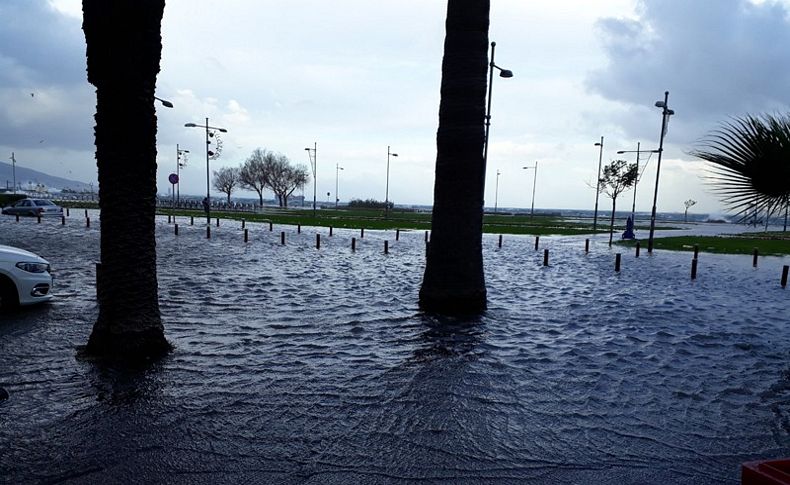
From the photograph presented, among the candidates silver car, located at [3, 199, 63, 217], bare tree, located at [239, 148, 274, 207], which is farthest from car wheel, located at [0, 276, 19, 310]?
bare tree, located at [239, 148, 274, 207]

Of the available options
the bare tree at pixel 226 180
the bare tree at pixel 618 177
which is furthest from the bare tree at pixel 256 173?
the bare tree at pixel 618 177

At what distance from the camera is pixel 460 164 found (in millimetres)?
10008

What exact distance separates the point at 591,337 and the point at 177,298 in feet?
28.2

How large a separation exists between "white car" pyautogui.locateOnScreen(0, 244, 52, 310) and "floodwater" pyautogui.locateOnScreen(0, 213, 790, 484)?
1.38 ft

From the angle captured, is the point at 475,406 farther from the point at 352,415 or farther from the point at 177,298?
the point at 177,298

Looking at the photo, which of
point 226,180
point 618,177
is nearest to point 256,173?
point 226,180

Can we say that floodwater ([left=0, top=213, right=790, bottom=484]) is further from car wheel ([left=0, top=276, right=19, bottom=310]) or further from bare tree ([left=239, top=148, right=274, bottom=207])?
bare tree ([left=239, top=148, right=274, bottom=207])

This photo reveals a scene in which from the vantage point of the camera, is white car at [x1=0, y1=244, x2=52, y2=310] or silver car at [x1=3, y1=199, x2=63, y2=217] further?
silver car at [x1=3, y1=199, x2=63, y2=217]

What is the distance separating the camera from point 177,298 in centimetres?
1117

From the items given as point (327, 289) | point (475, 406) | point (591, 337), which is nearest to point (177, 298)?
point (327, 289)

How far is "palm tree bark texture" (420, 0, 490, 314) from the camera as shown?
32.7 ft

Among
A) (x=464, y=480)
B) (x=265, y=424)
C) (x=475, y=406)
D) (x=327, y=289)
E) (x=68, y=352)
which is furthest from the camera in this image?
(x=327, y=289)

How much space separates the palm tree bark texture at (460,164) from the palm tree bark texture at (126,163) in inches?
213

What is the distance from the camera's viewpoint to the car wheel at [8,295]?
29.9 feet
